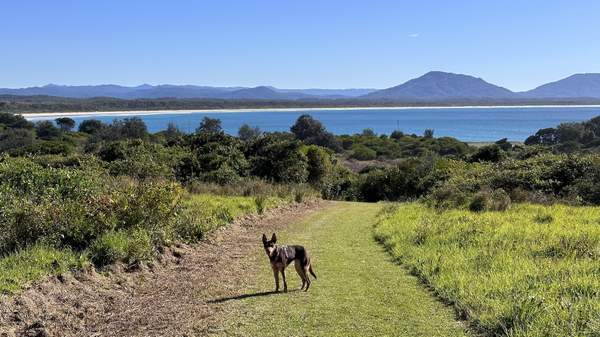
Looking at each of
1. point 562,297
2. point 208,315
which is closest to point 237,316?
point 208,315

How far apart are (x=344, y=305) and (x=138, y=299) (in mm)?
3042

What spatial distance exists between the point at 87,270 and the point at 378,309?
177 inches

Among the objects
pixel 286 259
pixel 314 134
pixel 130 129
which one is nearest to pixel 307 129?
pixel 314 134

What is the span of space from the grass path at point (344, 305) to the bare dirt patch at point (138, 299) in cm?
38

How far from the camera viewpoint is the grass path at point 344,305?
6.71 metres

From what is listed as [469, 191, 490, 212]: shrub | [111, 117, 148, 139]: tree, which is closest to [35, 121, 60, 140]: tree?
[111, 117, 148, 139]: tree

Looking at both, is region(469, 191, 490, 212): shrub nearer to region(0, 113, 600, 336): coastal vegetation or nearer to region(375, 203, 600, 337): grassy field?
region(0, 113, 600, 336): coastal vegetation

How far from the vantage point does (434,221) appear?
14.5 meters

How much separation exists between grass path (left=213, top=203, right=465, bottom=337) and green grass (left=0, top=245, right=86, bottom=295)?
2.54 m

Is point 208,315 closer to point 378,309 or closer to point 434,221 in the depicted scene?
point 378,309

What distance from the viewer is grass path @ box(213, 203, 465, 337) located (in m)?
6.71

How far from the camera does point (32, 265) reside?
26.5 ft

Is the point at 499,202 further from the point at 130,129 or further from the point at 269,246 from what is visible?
the point at 130,129

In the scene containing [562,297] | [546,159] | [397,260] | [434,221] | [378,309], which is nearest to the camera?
[562,297]
